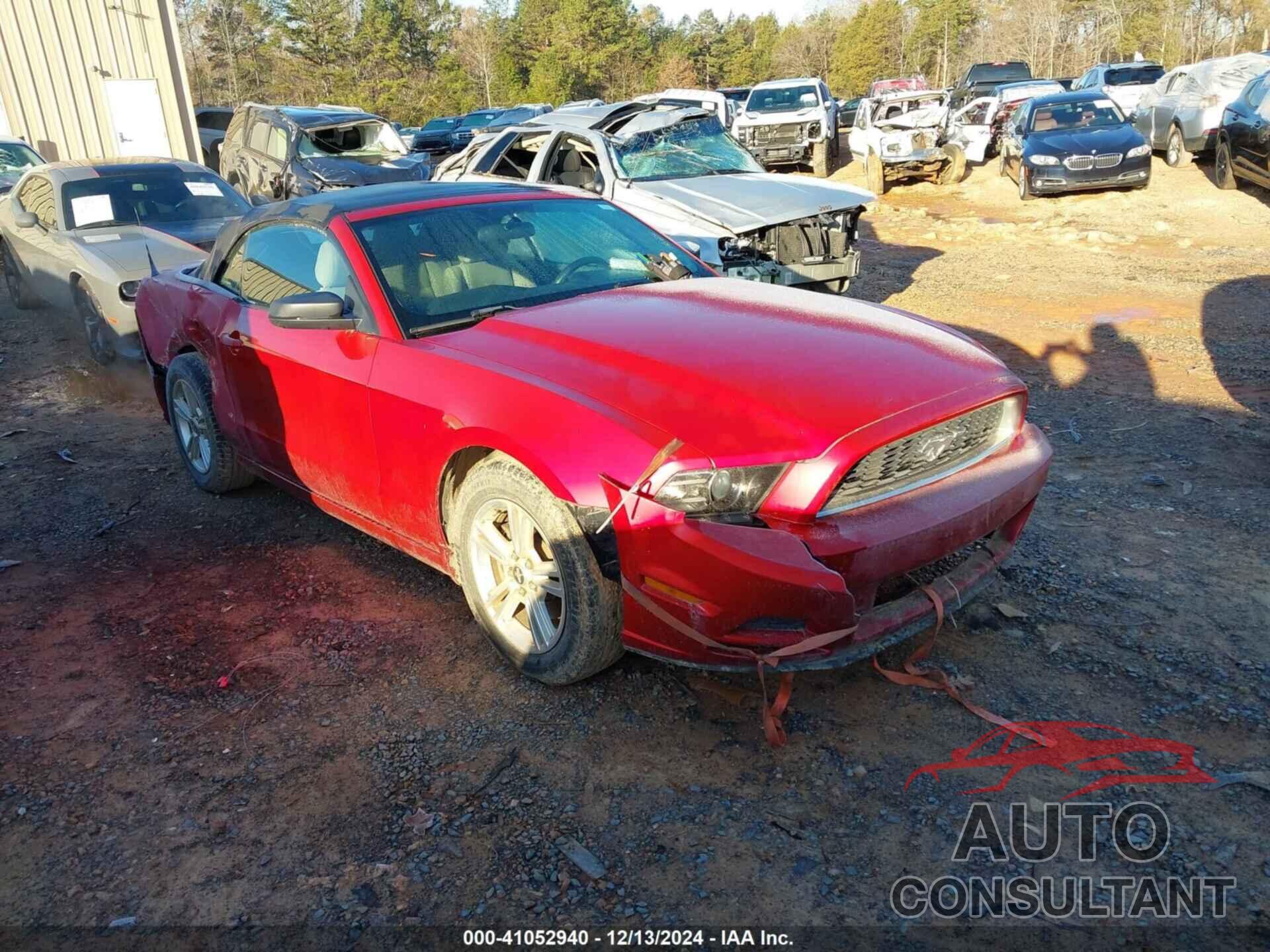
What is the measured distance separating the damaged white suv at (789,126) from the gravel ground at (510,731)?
16.6 metres

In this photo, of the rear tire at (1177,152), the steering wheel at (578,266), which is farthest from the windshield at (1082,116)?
the steering wheel at (578,266)

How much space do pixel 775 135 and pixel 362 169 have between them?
35.3 ft

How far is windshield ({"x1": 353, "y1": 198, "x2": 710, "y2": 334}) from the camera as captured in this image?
3.72m

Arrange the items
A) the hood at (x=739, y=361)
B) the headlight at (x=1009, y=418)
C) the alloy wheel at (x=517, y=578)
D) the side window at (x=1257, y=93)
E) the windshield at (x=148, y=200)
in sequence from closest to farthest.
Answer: the hood at (x=739, y=361)
the alloy wheel at (x=517, y=578)
the headlight at (x=1009, y=418)
the windshield at (x=148, y=200)
the side window at (x=1257, y=93)

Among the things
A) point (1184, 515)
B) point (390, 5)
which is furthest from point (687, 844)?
point (390, 5)

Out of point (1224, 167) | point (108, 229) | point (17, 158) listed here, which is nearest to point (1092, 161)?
point (1224, 167)

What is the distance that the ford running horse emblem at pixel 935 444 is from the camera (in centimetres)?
301

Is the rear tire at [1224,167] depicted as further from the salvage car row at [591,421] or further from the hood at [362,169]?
the salvage car row at [591,421]

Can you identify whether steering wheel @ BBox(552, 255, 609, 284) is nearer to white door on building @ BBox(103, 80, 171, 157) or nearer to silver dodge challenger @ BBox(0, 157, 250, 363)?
silver dodge challenger @ BBox(0, 157, 250, 363)

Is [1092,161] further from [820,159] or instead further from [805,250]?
[805,250]

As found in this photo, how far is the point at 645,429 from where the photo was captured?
2.79 metres

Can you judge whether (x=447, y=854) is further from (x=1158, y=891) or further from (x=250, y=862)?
(x=1158, y=891)

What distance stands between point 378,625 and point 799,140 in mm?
18973

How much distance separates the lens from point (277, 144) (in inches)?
535
